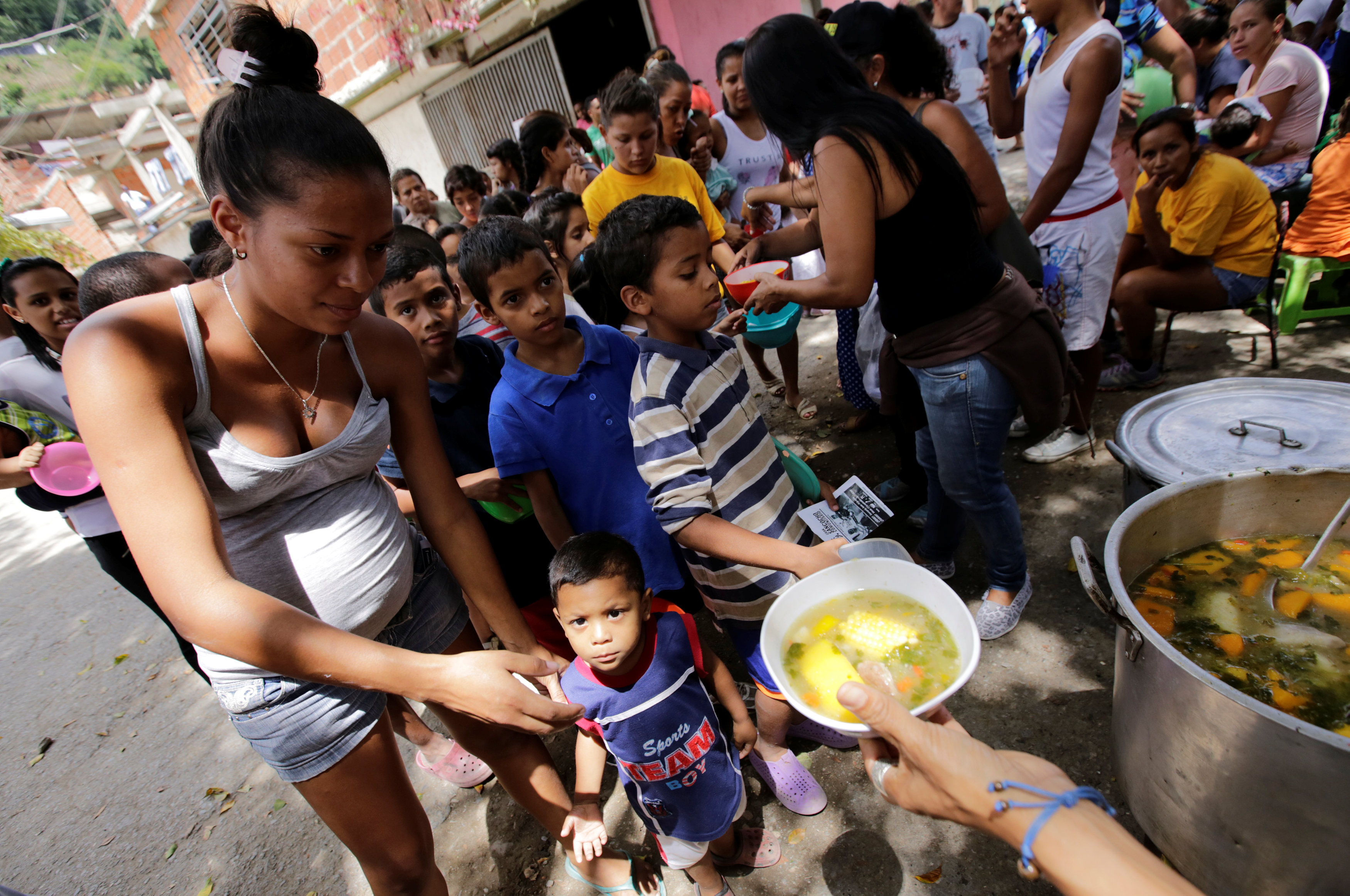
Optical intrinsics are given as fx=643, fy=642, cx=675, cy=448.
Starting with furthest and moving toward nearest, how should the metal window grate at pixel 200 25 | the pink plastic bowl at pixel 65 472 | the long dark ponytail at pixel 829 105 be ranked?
the metal window grate at pixel 200 25
the pink plastic bowl at pixel 65 472
the long dark ponytail at pixel 829 105

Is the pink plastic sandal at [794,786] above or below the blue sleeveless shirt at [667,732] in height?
below

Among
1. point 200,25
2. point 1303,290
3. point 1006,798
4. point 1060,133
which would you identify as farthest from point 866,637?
point 200,25

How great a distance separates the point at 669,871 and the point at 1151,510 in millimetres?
1828

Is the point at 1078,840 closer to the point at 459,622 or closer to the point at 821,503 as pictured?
the point at 821,503

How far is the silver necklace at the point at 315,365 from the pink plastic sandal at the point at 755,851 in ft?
5.82

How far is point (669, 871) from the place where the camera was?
2.16 metres

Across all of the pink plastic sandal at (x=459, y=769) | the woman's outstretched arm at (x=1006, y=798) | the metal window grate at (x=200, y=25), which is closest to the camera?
the woman's outstretched arm at (x=1006, y=798)

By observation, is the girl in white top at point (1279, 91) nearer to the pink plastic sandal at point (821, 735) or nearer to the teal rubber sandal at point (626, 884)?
the pink plastic sandal at point (821, 735)

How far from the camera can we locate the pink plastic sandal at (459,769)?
2.68 meters

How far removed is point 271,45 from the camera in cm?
135

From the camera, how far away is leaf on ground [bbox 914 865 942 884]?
1873mm

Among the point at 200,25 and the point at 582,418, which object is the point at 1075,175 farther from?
the point at 200,25

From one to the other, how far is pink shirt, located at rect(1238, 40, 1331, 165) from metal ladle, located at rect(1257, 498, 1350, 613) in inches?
175

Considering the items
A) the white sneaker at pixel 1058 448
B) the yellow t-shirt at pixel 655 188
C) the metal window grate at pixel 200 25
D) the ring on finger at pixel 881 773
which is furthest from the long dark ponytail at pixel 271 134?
the metal window grate at pixel 200 25
